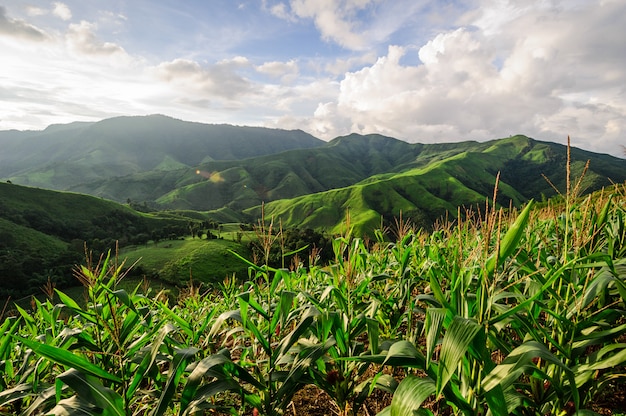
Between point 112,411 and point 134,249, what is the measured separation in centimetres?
12721

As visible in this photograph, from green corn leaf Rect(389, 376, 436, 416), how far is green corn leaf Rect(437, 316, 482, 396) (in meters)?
0.17

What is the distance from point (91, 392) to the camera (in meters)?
2.36

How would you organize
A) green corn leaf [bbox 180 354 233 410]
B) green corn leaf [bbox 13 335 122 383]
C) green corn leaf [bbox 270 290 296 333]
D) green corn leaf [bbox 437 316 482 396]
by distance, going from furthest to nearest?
1. green corn leaf [bbox 270 290 296 333]
2. green corn leaf [bbox 180 354 233 410]
3. green corn leaf [bbox 13 335 122 383]
4. green corn leaf [bbox 437 316 482 396]

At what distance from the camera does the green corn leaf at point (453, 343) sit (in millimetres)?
1884

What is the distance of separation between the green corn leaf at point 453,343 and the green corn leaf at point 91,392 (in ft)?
8.17

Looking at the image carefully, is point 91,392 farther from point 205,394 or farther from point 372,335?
point 372,335

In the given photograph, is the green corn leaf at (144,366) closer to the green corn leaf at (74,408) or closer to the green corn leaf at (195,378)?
the green corn leaf at (74,408)

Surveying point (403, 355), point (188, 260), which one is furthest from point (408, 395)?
point (188, 260)

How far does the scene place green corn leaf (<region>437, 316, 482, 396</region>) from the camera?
188 cm

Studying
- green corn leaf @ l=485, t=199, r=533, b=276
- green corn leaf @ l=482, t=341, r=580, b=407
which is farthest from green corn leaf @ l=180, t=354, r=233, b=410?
green corn leaf @ l=485, t=199, r=533, b=276

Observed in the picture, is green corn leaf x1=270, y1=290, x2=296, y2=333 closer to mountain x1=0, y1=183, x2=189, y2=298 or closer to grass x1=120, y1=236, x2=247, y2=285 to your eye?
grass x1=120, y1=236, x2=247, y2=285

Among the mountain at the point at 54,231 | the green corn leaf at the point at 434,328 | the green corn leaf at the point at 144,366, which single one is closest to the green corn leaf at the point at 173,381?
the green corn leaf at the point at 144,366

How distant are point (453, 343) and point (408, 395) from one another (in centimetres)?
51

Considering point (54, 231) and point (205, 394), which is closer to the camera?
point (205, 394)
